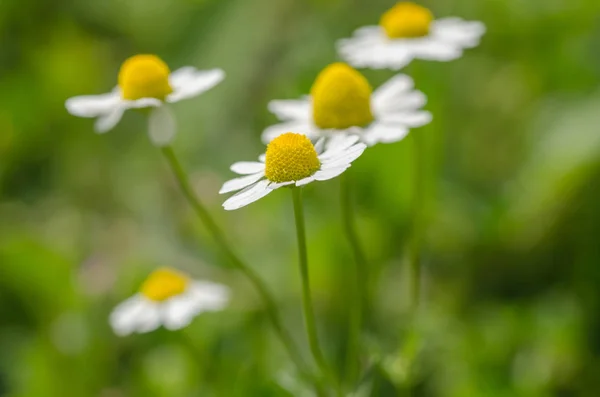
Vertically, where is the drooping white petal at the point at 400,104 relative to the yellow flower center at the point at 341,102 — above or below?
below

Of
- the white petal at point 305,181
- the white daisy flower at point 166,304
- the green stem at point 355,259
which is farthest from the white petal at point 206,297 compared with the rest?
the white petal at point 305,181

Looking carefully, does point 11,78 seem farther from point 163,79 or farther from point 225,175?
point 163,79

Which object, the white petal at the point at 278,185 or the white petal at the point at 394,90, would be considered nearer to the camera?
the white petal at the point at 278,185

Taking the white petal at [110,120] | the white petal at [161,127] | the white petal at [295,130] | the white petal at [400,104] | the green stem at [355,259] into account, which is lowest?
the green stem at [355,259]

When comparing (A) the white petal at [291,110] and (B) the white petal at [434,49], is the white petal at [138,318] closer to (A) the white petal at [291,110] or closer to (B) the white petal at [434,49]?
(A) the white petal at [291,110]

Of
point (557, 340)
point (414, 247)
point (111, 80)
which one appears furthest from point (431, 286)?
point (111, 80)

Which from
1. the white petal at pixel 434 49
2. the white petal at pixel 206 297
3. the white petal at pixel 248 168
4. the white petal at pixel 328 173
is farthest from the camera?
the white petal at pixel 206 297
